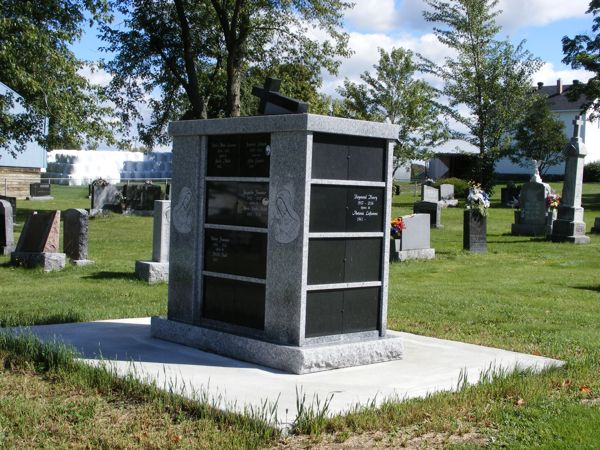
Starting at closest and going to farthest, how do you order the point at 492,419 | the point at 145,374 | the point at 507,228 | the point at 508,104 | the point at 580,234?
the point at 492,419 → the point at 145,374 → the point at 580,234 → the point at 507,228 → the point at 508,104

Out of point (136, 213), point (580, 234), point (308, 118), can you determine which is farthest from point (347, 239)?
point (136, 213)

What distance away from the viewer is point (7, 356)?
6.85m

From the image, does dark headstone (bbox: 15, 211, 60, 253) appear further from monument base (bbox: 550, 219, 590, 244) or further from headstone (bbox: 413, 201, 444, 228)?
headstone (bbox: 413, 201, 444, 228)

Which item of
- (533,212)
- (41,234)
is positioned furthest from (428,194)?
(41,234)

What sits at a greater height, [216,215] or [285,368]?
[216,215]

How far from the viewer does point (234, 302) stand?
7.42 metres

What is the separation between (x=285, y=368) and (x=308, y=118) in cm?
207

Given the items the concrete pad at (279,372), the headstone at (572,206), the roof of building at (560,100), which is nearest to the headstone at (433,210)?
the headstone at (572,206)

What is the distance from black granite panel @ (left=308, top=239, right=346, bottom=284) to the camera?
22.5ft

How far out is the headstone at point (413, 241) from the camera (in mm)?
17797

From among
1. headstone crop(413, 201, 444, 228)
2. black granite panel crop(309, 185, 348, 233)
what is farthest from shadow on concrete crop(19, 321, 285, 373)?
headstone crop(413, 201, 444, 228)

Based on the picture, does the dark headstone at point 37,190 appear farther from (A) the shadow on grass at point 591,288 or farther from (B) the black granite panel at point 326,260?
(B) the black granite panel at point 326,260

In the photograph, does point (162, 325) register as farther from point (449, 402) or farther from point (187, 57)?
point (187, 57)

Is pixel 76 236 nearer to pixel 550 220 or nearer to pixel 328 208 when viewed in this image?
pixel 328 208
